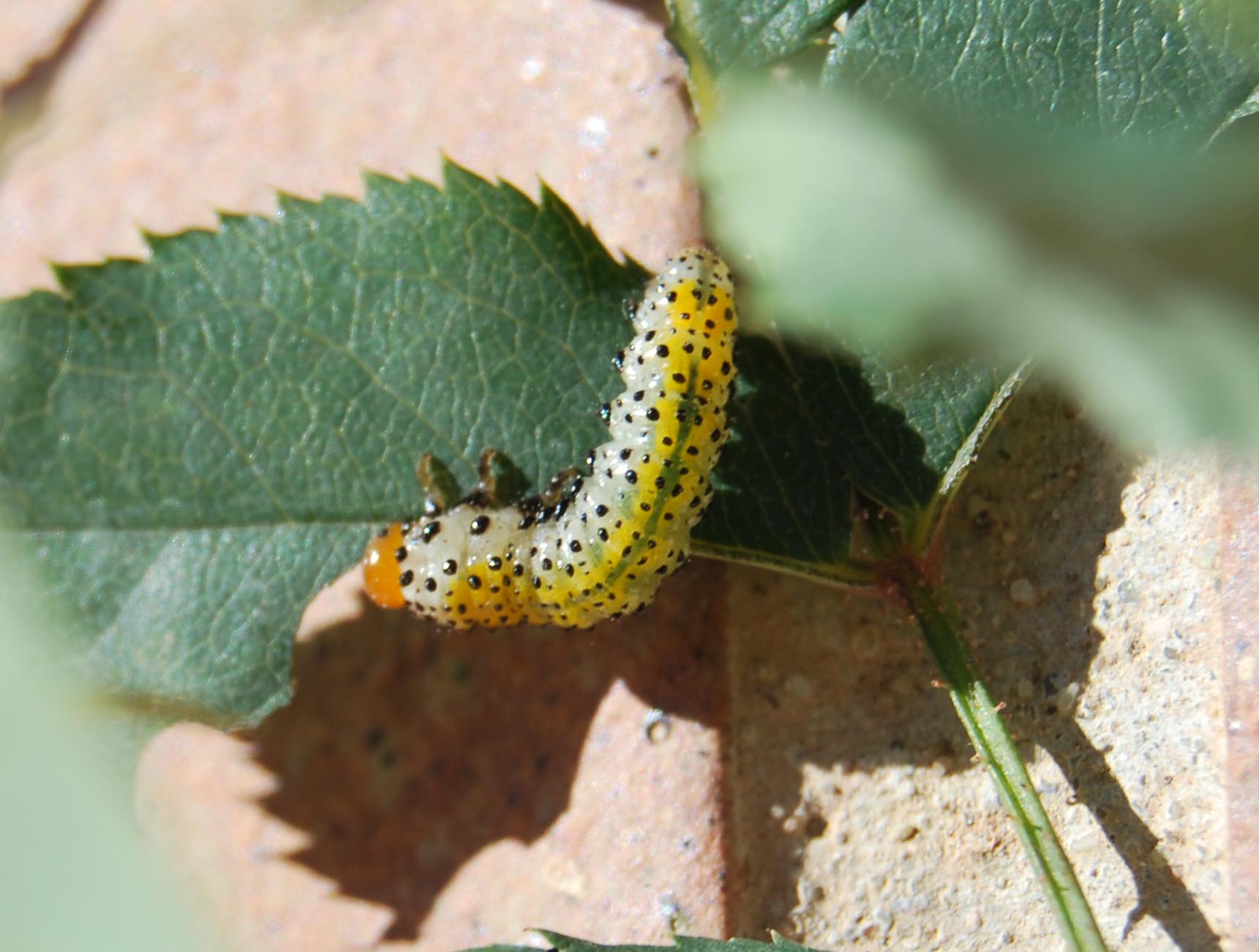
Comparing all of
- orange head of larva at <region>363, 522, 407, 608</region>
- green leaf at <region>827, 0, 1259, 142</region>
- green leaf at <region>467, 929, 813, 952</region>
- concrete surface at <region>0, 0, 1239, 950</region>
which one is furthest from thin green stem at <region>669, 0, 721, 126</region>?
green leaf at <region>467, 929, 813, 952</region>

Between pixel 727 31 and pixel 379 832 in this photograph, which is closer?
pixel 727 31

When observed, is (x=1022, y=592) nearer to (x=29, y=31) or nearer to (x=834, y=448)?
(x=834, y=448)

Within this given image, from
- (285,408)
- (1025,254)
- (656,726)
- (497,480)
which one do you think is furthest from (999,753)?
(285,408)

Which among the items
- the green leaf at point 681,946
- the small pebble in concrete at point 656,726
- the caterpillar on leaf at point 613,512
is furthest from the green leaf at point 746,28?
the green leaf at point 681,946

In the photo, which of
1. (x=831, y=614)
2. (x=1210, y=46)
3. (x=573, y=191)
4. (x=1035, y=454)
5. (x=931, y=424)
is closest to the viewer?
(x=1210, y=46)

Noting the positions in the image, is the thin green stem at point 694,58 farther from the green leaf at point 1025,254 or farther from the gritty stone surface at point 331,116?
the gritty stone surface at point 331,116

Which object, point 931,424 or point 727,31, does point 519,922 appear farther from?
point 727,31

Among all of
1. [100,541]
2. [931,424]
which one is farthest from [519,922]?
[931,424]
